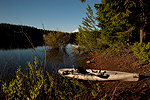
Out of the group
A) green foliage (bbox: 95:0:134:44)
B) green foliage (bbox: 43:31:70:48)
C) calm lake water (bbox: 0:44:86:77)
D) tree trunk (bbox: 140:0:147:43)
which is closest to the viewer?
calm lake water (bbox: 0:44:86:77)

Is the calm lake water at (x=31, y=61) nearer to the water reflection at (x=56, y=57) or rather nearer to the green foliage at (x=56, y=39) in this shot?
the water reflection at (x=56, y=57)

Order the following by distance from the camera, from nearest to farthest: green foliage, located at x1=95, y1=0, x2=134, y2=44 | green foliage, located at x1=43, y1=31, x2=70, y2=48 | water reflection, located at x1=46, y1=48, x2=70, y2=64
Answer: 1. green foliage, located at x1=95, y1=0, x2=134, y2=44
2. water reflection, located at x1=46, y1=48, x2=70, y2=64
3. green foliage, located at x1=43, y1=31, x2=70, y2=48

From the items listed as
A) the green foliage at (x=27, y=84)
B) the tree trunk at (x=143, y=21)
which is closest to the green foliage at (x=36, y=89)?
the green foliage at (x=27, y=84)

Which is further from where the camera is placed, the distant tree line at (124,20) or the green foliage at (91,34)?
the green foliage at (91,34)

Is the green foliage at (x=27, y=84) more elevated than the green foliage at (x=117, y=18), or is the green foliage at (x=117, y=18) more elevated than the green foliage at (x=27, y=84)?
the green foliage at (x=117, y=18)

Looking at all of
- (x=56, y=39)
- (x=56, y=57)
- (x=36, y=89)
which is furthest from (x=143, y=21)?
(x=56, y=39)

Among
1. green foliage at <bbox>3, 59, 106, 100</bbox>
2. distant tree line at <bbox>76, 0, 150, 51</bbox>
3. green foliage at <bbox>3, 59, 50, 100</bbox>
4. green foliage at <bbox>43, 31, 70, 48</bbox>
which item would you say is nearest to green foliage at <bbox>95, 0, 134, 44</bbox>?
distant tree line at <bbox>76, 0, 150, 51</bbox>

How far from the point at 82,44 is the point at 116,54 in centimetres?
761

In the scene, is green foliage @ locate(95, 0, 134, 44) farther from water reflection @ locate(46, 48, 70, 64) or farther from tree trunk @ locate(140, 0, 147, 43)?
water reflection @ locate(46, 48, 70, 64)

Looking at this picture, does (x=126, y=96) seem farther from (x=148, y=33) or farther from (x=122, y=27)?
(x=148, y=33)

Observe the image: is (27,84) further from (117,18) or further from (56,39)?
(56,39)

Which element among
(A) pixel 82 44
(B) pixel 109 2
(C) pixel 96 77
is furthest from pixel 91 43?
(C) pixel 96 77

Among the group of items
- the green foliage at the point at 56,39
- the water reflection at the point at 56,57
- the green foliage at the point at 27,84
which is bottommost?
the water reflection at the point at 56,57

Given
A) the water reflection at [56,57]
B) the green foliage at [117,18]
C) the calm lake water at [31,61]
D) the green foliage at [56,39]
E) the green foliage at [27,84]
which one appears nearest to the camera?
the green foliage at [27,84]
